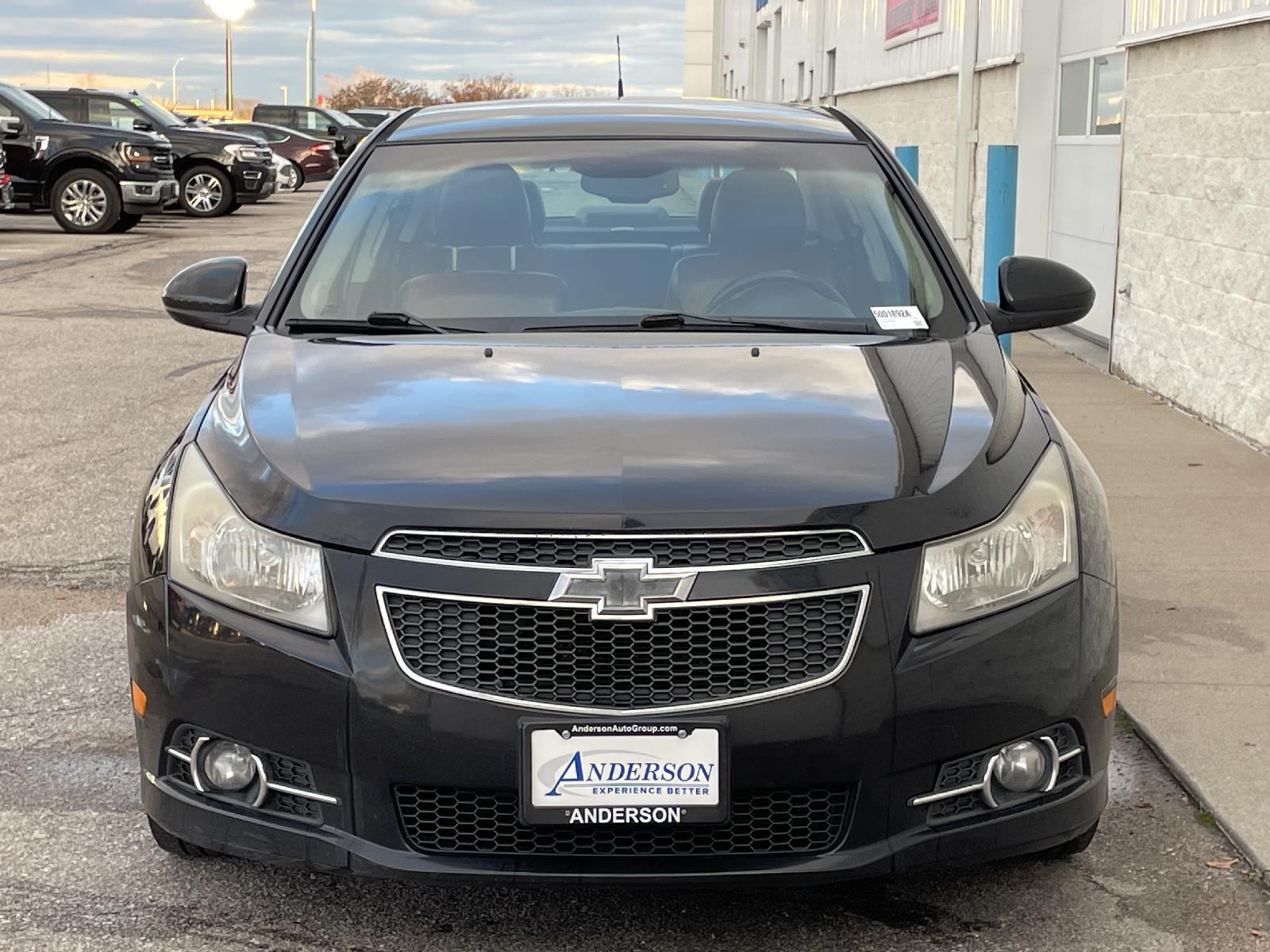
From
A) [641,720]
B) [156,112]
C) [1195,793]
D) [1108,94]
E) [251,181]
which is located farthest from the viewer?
[251,181]

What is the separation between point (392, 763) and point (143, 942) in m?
0.70

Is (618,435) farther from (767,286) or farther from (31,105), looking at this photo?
(31,105)

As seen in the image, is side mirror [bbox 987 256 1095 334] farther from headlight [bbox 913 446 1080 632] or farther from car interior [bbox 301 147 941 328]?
headlight [bbox 913 446 1080 632]

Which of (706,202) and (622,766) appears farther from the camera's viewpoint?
(706,202)

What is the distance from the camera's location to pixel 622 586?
9.73 feet

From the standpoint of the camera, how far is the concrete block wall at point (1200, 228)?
847cm

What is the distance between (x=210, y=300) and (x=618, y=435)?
164 cm

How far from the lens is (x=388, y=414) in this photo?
3.42 metres

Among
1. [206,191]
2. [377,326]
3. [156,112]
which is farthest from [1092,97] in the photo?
[206,191]

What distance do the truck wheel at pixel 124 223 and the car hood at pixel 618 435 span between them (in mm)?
20779

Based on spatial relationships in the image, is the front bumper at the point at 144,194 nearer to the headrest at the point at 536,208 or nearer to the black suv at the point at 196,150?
the black suv at the point at 196,150

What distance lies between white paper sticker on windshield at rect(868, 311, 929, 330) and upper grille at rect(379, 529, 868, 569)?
4.19 feet

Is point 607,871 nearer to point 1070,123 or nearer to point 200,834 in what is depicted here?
point 200,834

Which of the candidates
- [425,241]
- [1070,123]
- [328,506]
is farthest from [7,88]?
[328,506]
